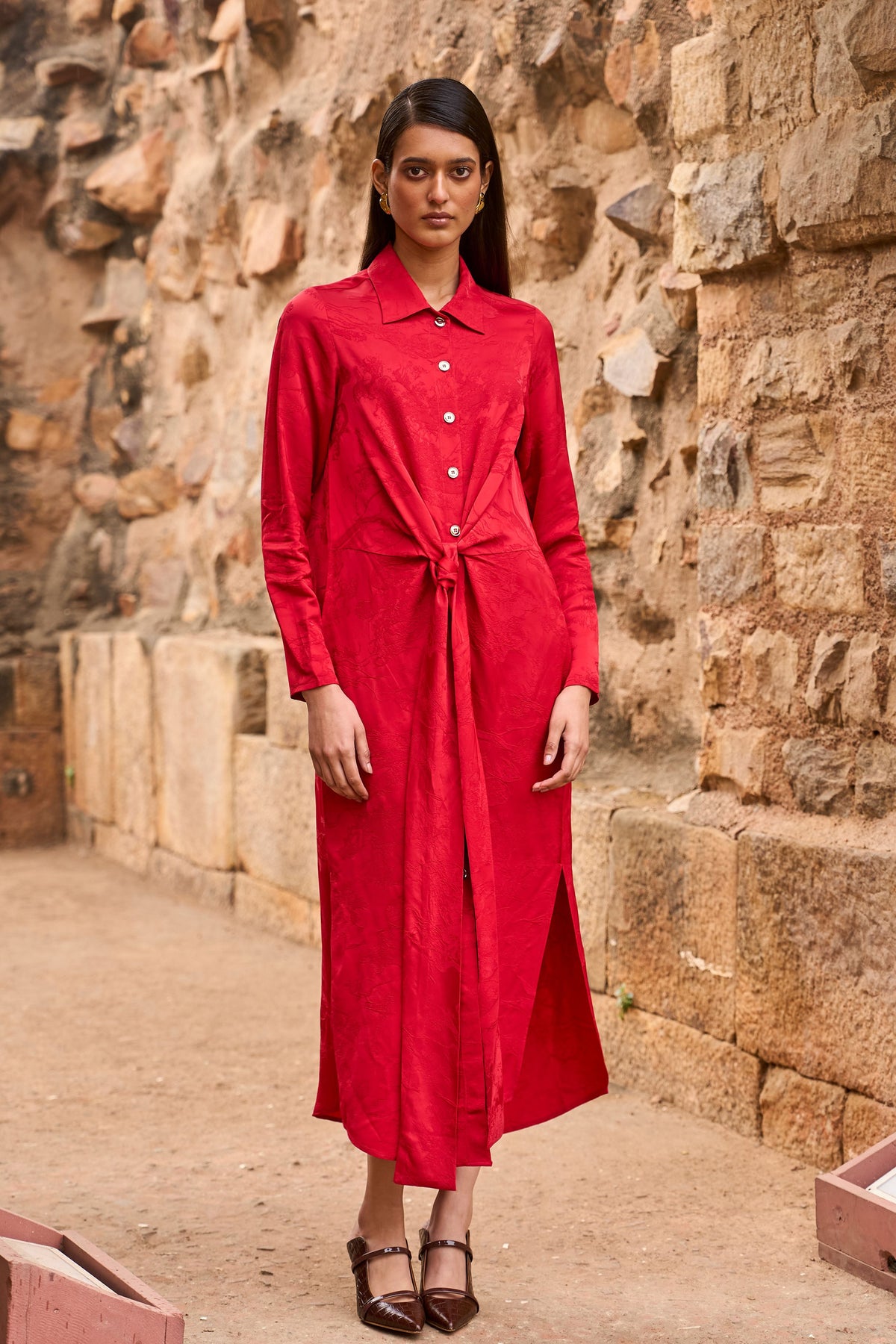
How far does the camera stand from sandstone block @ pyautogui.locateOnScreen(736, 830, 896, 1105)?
2.45 m

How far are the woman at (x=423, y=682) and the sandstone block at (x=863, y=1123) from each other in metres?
0.71

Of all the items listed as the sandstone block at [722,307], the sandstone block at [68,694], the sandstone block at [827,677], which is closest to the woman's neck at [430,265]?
the sandstone block at [722,307]

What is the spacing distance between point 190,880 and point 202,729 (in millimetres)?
574

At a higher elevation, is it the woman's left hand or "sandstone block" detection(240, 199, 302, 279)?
"sandstone block" detection(240, 199, 302, 279)

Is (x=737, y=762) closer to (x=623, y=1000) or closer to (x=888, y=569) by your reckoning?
(x=888, y=569)

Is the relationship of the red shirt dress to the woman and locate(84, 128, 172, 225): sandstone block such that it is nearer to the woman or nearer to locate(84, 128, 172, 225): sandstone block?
the woman

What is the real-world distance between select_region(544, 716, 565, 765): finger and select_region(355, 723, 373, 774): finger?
10.0 inches

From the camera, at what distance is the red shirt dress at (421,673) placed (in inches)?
78.9

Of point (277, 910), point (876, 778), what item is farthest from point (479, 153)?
point (277, 910)

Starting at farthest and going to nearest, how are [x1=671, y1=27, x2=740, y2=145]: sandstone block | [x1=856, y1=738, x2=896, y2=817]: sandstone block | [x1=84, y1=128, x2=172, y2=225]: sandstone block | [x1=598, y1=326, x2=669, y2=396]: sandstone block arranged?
1. [x1=84, y1=128, x2=172, y2=225]: sandstone block
2. [x1=598, y1=326, x2=669, y2=396]: sandstone block
3. [x1=671, y1=27, x2=740, y2=145]: sandstone block
4. [x1=856, y1=738, x2=896, y2=817]: sandstone block

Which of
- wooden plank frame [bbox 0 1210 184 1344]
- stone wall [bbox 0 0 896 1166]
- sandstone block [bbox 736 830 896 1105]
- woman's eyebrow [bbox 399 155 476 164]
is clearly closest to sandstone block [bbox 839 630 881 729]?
stone wall [bbox 0 0 896 1166]

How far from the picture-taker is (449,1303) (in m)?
2.06

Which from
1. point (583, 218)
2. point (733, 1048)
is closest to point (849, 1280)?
point (733, 1048)

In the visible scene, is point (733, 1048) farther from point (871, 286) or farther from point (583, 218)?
point (583, 218)
